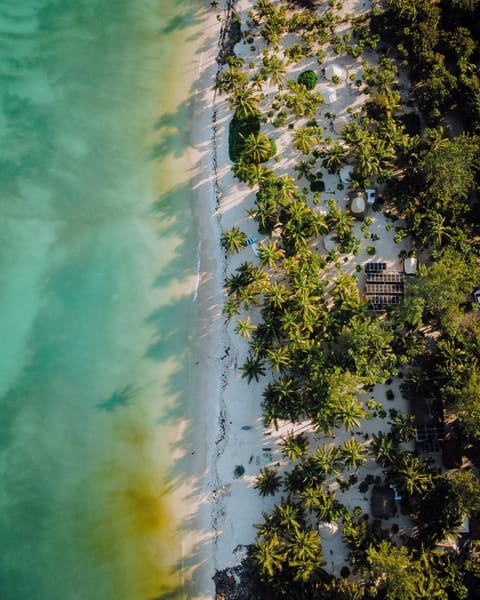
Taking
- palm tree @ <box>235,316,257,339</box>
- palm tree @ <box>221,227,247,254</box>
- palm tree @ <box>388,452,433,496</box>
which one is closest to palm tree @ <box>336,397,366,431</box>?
palm tree @ <box>388,452,433,496</box>

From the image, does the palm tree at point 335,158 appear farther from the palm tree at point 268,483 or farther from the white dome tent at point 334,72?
the palm tree at point 268,483

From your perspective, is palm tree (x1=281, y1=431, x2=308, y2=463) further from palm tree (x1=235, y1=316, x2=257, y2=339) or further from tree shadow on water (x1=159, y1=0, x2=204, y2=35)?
tree shadow on water (x1=159, y1=0, x2=204, y2=35)

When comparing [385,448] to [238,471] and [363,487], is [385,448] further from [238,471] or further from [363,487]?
[238,471]

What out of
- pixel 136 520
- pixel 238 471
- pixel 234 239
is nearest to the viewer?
pixel 234 239

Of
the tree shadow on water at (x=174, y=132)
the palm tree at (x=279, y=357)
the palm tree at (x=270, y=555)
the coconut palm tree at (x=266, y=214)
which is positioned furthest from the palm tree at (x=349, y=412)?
the tree shadow on water at (x=174, y=132)

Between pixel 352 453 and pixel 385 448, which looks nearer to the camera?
pixel 352 453

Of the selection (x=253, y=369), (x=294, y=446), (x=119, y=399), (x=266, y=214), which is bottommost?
(x=294, y=446)

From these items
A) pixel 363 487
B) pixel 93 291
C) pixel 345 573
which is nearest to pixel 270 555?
pixel 345 573

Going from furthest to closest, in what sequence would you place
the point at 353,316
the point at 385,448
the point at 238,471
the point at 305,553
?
the point at 238,471 < the point at 353,316 < the point at 385,448 < the point at 305,553
